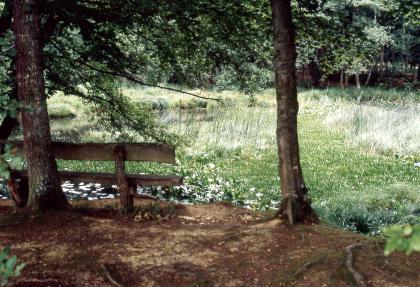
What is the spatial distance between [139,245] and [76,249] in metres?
0.67

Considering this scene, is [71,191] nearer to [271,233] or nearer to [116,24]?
[116,24]

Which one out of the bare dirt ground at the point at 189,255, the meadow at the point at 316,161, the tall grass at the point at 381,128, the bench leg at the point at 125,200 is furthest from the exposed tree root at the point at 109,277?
the tall grass at the point at 381,128

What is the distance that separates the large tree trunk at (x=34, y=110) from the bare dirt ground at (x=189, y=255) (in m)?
0.33

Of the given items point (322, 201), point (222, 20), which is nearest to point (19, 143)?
point (222, 20)

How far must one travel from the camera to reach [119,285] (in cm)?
458

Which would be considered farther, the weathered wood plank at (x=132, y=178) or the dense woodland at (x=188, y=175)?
the weathered wood plank at (x=132, y=178)

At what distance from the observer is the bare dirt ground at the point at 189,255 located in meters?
4.65

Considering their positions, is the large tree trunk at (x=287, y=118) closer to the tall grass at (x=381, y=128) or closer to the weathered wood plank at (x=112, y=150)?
the weathered wood plank at (x=112, y=150)

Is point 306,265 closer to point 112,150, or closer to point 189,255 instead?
point 189,255

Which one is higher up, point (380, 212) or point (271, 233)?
point (271, 233)

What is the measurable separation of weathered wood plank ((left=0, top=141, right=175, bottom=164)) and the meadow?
319 centimetres

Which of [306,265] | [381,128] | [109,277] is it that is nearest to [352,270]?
[306,265]

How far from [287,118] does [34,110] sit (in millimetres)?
3004

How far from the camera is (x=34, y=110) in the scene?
5.99 metres
